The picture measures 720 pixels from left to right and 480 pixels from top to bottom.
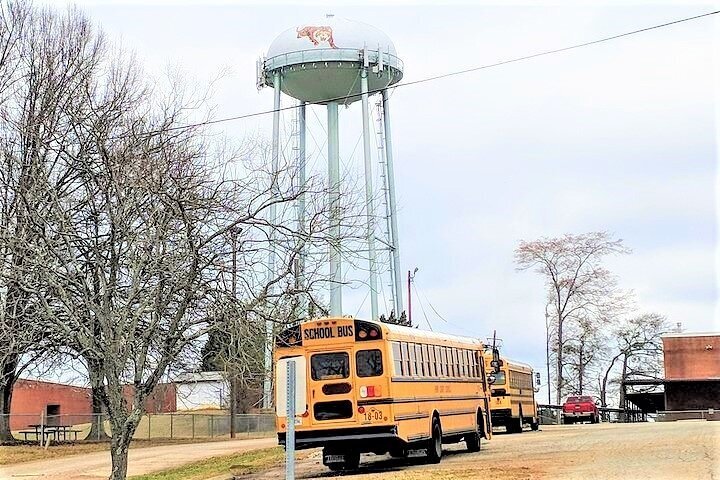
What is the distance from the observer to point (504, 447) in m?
29.8

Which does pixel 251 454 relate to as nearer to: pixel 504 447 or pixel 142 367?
pixel 504 447

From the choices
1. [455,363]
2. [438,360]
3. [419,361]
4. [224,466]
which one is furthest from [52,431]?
[419,361]

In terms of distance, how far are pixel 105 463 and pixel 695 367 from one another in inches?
1507

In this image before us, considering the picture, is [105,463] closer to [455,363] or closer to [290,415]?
[455,363]

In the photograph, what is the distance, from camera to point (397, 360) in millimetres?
23062

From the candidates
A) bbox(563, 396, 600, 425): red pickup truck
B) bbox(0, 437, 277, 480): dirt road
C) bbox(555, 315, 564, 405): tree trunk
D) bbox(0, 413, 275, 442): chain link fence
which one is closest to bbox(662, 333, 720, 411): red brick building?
bbox(563, 396, 600, 425): red pickup truck

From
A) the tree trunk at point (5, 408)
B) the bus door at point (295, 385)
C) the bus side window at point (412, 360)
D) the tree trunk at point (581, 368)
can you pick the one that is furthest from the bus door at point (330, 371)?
the tree trunk at point (581, 368)

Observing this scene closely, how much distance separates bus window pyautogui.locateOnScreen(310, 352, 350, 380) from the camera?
2277 centimetres

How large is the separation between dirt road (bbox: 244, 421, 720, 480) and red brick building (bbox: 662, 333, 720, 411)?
2941 centimetres

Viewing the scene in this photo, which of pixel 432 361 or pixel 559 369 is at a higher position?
pixel 559 369

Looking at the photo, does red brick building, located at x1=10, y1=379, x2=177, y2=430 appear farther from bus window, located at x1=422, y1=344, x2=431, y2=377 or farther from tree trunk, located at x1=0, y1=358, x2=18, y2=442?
bus window, located at x1=422, y1=344, x2=431, y2=377

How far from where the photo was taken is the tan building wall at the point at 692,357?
60469 mm

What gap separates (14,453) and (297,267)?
63.3 ft

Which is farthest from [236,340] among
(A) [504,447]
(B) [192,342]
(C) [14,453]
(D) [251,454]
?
(C) [14,453]
